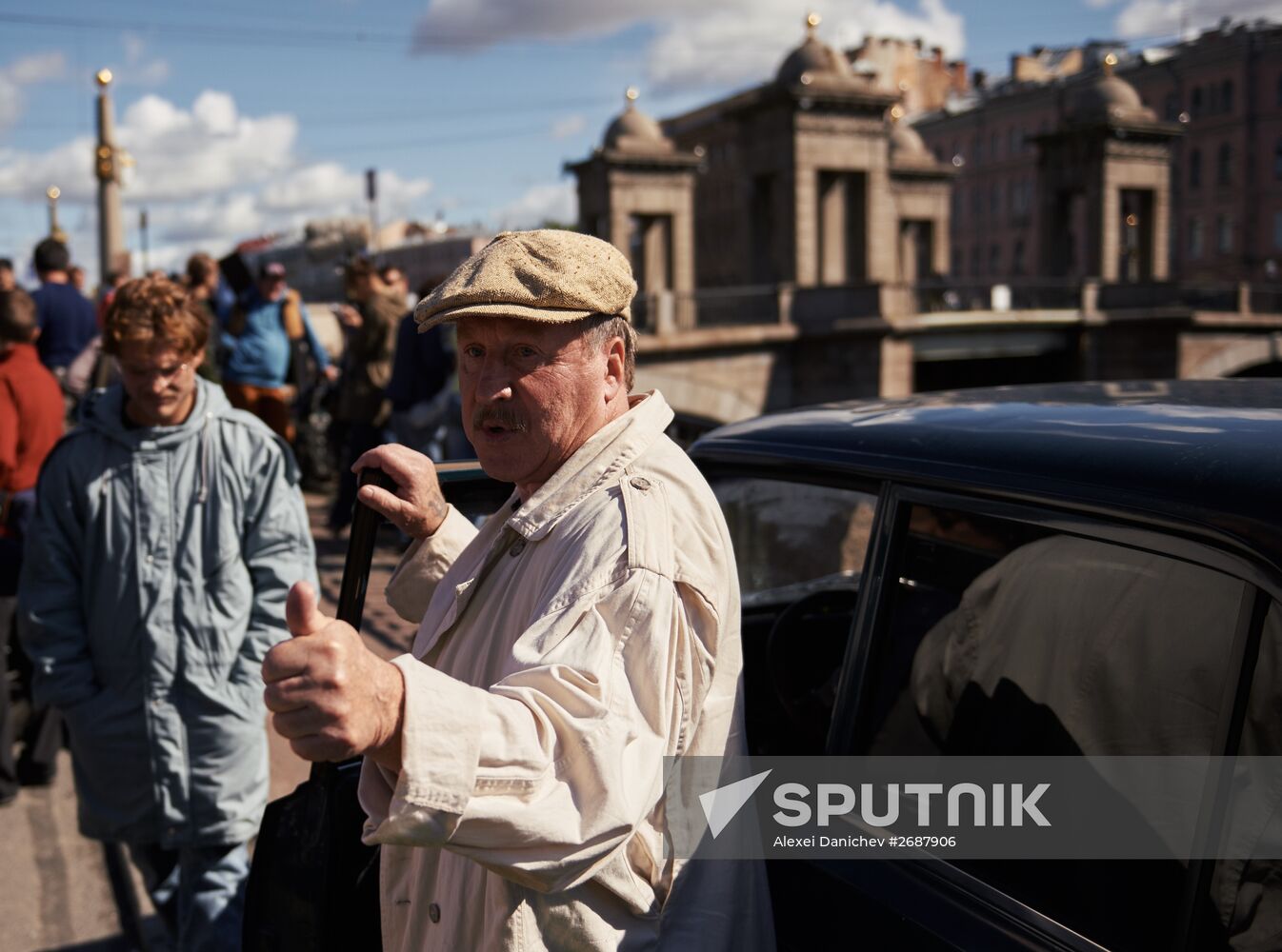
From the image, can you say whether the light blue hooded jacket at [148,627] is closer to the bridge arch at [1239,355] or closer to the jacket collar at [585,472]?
the jacket collar at [585,472]

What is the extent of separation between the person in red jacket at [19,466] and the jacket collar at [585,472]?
4.54m

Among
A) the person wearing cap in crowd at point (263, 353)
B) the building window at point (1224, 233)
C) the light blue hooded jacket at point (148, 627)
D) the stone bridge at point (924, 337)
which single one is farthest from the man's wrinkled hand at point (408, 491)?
the building window at point (1224, 233)

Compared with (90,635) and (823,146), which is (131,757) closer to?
(90,635)

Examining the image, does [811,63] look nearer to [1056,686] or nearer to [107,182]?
[107,182]

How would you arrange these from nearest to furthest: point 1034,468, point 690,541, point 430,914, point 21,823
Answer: point 690,541 → point 430,914 → point 1034,468 → point 21,823

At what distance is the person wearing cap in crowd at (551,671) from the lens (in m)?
1.43

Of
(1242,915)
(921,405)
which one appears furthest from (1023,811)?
(921,405)

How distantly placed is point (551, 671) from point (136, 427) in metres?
2.45

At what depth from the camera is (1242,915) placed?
1.81 m

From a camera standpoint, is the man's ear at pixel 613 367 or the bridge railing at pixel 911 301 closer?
the man's ear at pixel 613 367

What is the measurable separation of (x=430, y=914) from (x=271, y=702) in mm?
683

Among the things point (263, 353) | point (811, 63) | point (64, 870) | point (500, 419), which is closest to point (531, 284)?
point (500, 419)

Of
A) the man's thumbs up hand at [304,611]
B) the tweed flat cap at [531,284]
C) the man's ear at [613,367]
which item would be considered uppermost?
the tweed flat cap at [531,284]

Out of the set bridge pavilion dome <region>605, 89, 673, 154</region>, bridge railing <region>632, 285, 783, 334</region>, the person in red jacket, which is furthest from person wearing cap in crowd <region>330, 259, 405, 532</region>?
bridge pavilion dome <region>605, 89, 673, 154</region>
